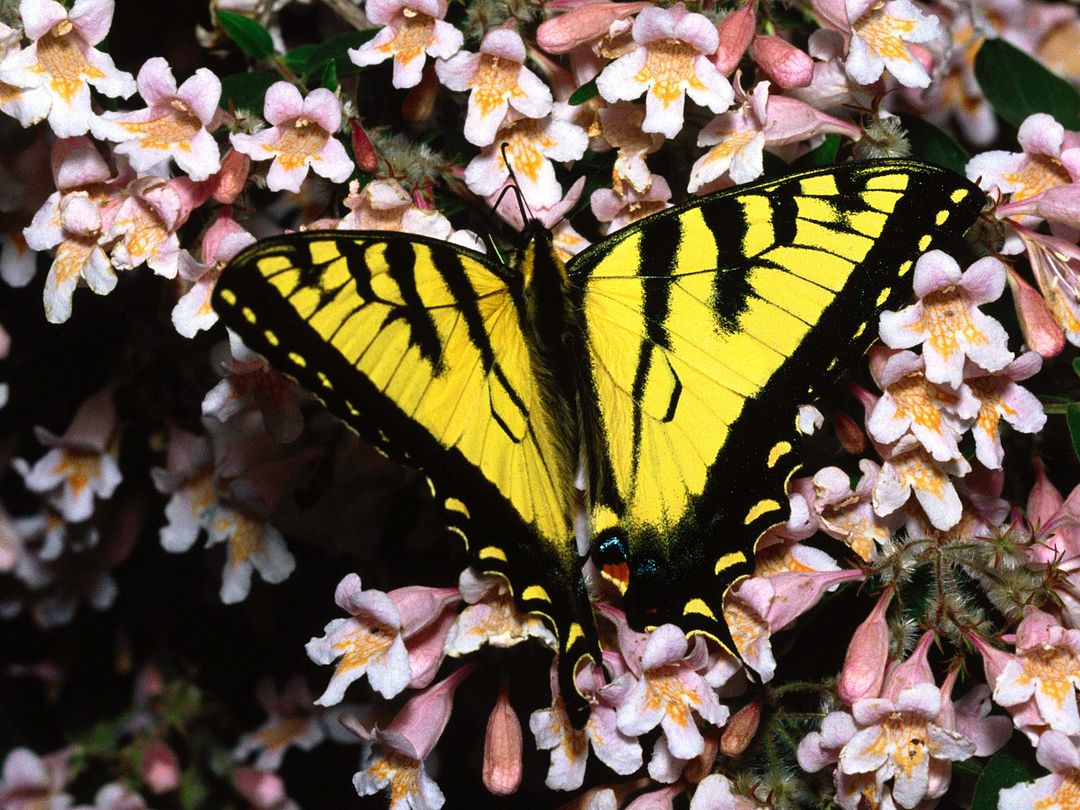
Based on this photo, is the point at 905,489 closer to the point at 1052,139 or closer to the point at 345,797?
the point at 1052,139

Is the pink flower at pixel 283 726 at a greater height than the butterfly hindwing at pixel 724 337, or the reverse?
the butterfly hindwing at pixel 724 337

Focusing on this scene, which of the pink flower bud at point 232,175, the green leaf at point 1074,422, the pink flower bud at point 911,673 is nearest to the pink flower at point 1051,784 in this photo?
the pink flower bud at point 911,673

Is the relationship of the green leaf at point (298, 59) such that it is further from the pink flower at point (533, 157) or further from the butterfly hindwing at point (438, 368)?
the butterfly hindwing at point (438, 368)

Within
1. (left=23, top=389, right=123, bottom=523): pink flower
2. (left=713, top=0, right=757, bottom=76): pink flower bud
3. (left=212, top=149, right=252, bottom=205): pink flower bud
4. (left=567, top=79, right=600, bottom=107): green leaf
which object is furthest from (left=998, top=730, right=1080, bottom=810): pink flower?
(left=23, top=389, right=123, bottom=523): pink flower

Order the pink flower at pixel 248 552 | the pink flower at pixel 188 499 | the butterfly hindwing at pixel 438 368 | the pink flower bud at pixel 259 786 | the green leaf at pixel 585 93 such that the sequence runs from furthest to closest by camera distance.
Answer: the pink flower bud at pixel 259 786 < the pink flower at pixel 188 499 < the pink flower at pixel 248 552 < the green leaf at pixel 585 93 < the butterfly hindwing at pixel 438 368

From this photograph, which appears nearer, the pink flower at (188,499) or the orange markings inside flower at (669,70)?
the orange markings inside flower at (669,70)

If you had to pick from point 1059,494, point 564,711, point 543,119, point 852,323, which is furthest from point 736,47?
point 564,711

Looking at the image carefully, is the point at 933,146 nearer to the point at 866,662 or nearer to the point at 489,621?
the point at 866,662
